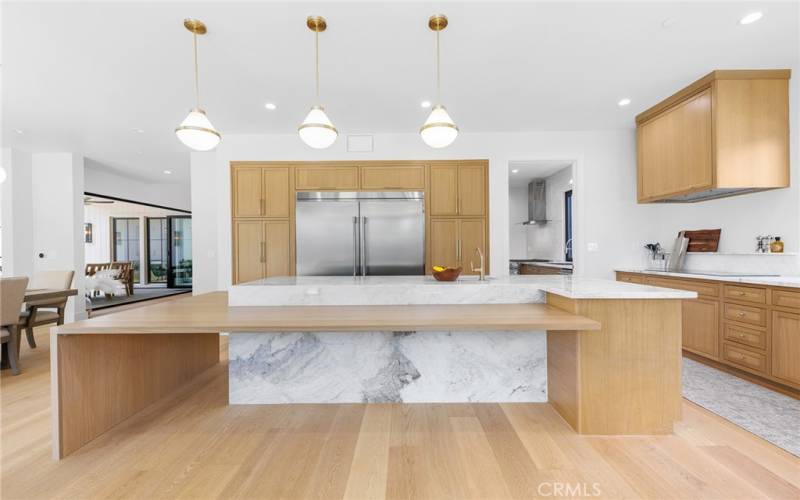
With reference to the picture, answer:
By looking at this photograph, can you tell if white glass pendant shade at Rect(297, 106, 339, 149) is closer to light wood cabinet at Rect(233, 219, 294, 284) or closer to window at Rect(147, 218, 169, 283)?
light wood cabinet at Rect(233, 219, 294, 284)

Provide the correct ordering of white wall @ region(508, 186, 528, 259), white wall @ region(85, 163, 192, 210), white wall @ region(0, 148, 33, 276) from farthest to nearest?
white wall @ region(508, 186, 528, 259), white wall @ region(85, 163, 192, 210), white wall @ region(0, 148, 33, 276)

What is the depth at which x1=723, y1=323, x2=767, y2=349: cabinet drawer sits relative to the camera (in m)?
2.60

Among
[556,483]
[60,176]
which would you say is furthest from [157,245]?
[556,483]

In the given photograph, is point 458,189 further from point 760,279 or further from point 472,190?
point 760,279

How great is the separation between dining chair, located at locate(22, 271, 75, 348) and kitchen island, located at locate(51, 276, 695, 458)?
183 centimetres

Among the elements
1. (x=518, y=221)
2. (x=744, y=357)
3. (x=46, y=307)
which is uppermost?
(x=518, y=221)

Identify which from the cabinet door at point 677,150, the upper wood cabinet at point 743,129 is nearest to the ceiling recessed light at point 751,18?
the upper wood cabinet at point 743,129

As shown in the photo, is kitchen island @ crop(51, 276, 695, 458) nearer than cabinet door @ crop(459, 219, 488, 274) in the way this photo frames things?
Yes

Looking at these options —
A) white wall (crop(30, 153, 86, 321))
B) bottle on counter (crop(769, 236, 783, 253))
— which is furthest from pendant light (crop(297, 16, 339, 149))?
white wall (crop(30, 153, 86, 321))

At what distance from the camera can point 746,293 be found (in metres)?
2.70

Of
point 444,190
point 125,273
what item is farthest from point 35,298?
point 125,273

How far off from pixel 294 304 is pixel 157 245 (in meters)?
9.27

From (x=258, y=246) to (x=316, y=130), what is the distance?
2.62 metres

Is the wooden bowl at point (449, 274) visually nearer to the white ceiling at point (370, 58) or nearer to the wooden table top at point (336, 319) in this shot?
the wooden table top at point (336, 319)
